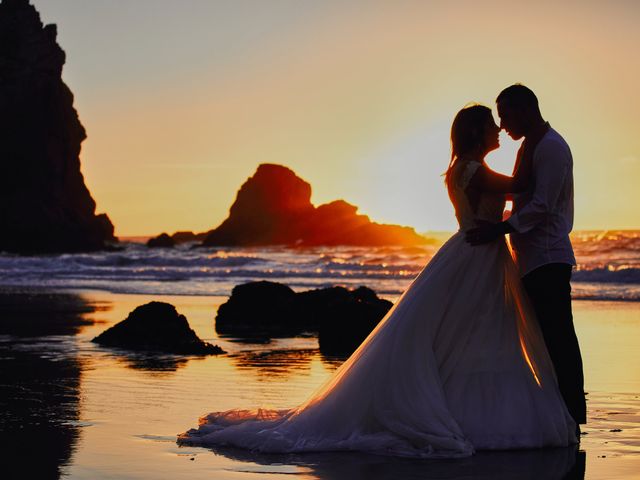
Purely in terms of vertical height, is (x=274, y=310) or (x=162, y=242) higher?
(x=162, y=242)

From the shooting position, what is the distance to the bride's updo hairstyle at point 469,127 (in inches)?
251

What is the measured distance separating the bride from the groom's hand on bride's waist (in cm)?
7

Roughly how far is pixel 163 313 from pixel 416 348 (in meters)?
6.68

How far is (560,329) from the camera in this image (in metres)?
6.29

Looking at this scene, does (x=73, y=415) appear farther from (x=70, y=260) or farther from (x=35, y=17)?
(x=35, y=17)

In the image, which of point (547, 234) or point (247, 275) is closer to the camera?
point (547, 234)

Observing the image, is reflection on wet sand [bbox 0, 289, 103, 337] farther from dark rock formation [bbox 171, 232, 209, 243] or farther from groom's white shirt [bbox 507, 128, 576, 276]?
dark rock formation [bbox 171, 232, 209, 243]

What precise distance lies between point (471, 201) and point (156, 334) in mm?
6532

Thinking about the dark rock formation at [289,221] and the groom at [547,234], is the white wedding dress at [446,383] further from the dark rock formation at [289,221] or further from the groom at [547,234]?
the dark rock formation at [289,221]

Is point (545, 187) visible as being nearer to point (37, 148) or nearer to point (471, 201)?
point (471, 201)

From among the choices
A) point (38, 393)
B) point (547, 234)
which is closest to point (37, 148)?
point (38, 393)

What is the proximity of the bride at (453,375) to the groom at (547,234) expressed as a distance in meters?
0.10

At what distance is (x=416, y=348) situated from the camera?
20.3 feet

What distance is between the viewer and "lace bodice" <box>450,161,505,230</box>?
6398 millimetres
